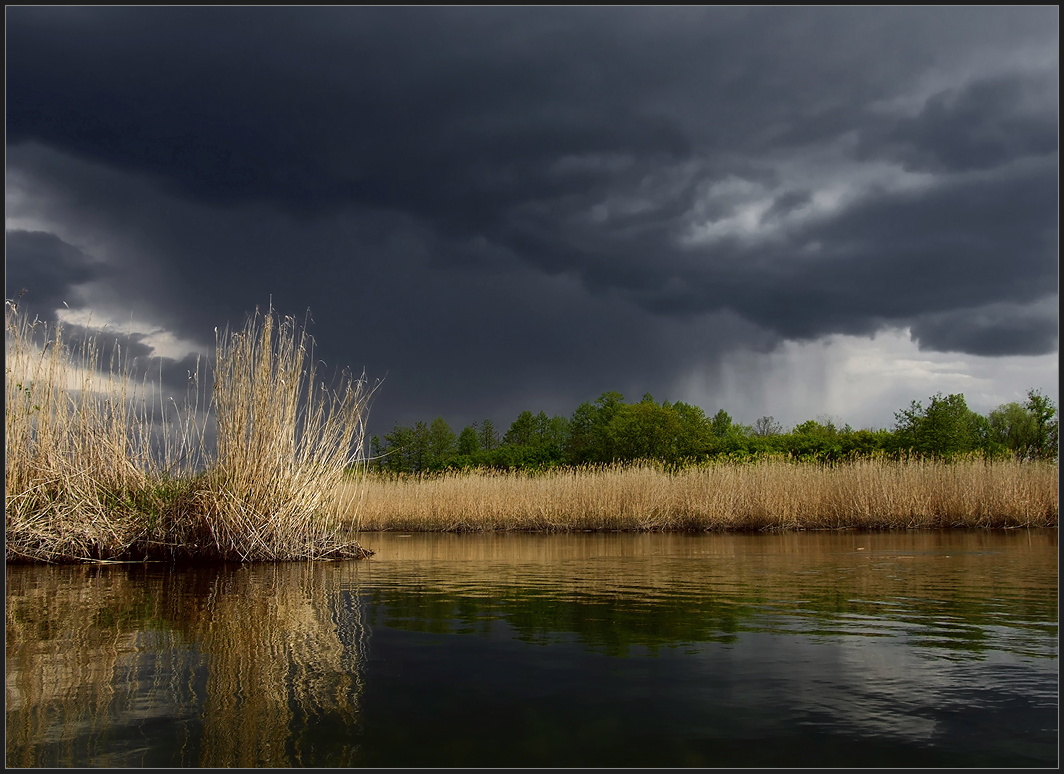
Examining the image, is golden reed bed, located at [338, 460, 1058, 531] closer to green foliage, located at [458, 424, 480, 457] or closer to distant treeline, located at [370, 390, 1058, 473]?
distant treeline, located at [370, 390, 1058, 473]

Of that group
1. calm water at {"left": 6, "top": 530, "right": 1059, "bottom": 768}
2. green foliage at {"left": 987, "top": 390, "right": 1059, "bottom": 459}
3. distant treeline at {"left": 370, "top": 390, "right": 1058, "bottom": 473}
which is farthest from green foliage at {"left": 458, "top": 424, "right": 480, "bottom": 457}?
calm water at {"left": 6, "top": 530, "right": 1059, "bottom": 768}

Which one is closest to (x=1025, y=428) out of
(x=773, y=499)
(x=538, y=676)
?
(x=773, y=499)

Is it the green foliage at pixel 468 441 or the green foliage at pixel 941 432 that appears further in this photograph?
the green foliage at pixel 468 441

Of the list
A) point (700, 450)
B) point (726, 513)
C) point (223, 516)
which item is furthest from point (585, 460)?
point (223, 516)

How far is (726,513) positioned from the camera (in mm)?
15789

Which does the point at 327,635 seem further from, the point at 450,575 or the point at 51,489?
the point at 51,489

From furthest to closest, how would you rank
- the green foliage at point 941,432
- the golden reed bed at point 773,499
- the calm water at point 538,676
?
the green foliage at point 941,432 < the golden reed bed at point 773,499 < the calm water at point 538,676

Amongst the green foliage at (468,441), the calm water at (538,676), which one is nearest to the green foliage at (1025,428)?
the calm water at (538,676)

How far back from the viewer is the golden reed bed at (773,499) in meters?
15.2

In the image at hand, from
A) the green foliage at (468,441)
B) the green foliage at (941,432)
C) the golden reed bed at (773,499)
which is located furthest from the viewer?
the green foliage at (468,441)

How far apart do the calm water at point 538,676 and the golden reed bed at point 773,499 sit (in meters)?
10.8

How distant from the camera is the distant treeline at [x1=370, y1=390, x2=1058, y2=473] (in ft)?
78.0

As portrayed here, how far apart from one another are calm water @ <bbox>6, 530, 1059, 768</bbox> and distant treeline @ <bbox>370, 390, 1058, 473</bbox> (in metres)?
4.48

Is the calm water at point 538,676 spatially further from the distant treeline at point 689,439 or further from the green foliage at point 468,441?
the green foliage at point 468,441
